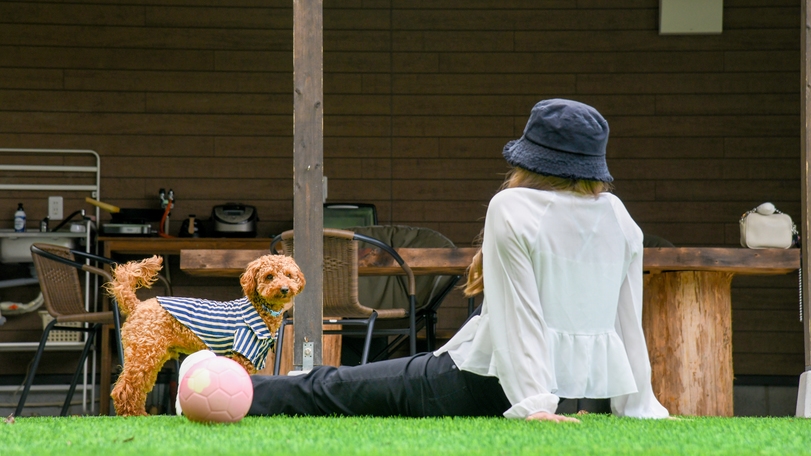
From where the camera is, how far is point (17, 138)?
265 inches

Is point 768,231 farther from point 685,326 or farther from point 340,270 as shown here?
point 340,270

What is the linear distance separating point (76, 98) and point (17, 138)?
49 cm

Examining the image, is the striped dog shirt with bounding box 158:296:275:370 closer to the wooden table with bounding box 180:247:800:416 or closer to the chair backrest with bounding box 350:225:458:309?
the wooden table with bounding box 180:247:800:416

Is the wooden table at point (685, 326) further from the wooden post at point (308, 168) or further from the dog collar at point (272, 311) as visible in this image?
the dog collar at point (272, 311)

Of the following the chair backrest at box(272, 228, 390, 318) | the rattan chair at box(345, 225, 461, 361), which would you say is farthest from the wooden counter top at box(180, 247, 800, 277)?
the rattan chair at box(345, 225, 461, 361)

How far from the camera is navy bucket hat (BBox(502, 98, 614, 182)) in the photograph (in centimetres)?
265

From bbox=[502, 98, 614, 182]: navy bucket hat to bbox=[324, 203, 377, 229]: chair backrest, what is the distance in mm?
3761

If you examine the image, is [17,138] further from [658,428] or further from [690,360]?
[658,428]

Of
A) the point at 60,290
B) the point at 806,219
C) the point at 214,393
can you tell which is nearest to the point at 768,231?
the point at 806,219

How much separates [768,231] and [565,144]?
6.79ft

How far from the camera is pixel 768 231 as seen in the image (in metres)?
4.33

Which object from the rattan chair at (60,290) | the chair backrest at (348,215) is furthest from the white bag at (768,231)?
the rattan chair at (60,290)

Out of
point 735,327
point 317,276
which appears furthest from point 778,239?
point 735,327

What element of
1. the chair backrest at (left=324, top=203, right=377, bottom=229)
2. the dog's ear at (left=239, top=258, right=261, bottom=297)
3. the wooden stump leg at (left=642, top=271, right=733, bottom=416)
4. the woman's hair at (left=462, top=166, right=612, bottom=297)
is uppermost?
the woman's hair at (left=462, top=166, right=612, bottom=297)
